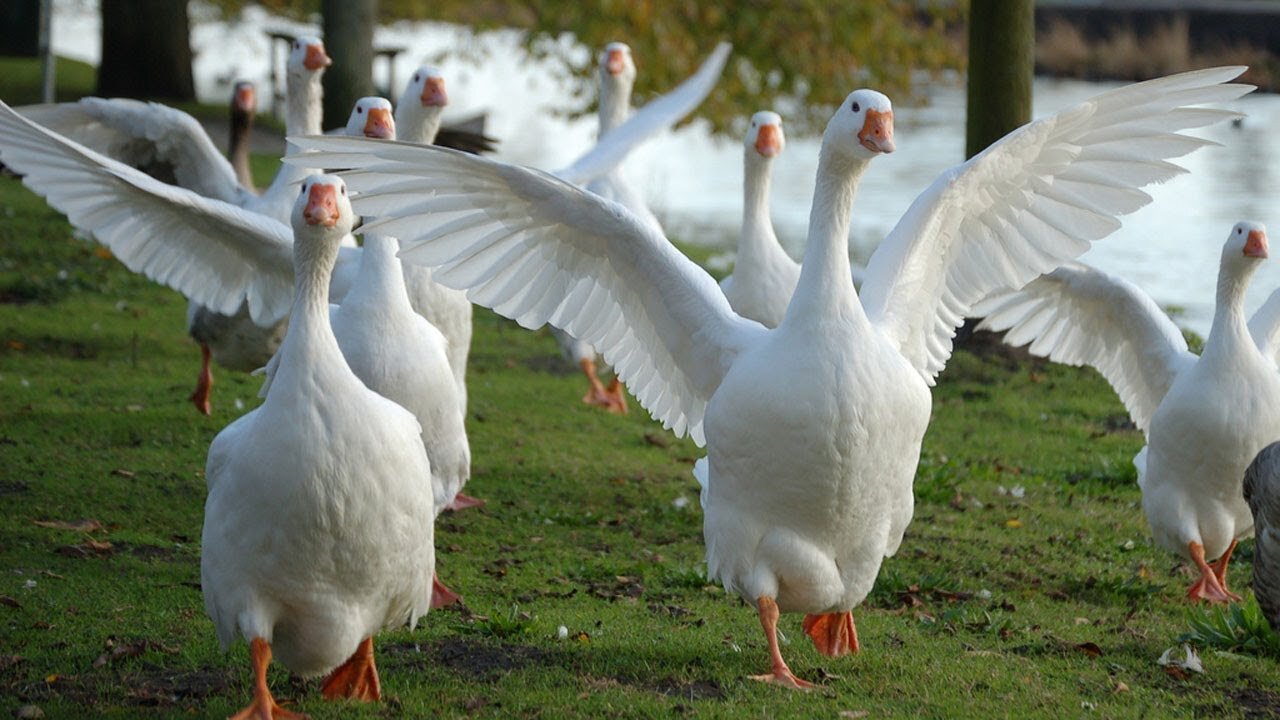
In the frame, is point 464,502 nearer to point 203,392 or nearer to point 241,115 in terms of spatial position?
point 203,392

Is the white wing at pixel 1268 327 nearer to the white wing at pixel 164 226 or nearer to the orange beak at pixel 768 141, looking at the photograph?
the orange beak at pixel 768 141

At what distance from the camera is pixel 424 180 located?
5.33m

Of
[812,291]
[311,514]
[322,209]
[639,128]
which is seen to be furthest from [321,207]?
[639,128]

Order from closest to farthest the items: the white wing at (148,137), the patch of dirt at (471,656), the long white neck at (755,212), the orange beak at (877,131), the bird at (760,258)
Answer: the orange beak at (877,131) → the patch of dirt at (471,656) → the bird at (760,258) → the long white neck at (755,212) → the white wing at (148,137)

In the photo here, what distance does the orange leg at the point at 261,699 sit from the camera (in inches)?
182

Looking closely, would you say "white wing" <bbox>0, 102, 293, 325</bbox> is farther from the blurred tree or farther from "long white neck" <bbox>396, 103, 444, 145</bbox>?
the blurred tree

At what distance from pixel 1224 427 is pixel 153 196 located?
4.84m

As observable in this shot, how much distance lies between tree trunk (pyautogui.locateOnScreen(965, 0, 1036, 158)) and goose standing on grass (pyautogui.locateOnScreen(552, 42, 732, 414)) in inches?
74.9

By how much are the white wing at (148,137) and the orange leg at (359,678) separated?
521 cm

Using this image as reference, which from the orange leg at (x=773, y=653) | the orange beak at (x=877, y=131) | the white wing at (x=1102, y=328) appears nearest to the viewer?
the orange beak at (x=877, y=131)

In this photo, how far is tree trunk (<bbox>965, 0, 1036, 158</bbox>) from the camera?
10938 millimetres

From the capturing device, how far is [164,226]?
7.11 metres

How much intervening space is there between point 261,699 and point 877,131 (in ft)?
8.89

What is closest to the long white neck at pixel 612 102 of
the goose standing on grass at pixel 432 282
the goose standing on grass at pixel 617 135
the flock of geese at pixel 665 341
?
the goose standing on grass at pixel 617 135
